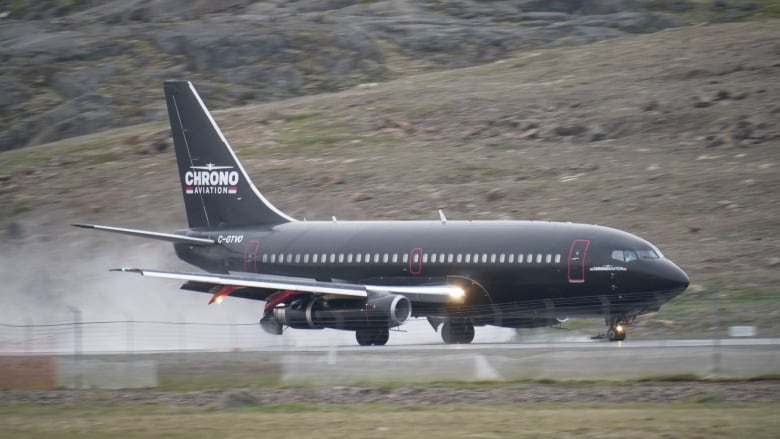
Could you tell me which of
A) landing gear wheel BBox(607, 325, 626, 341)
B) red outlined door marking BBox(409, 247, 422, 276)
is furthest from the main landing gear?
red outlined door marking BBox(409, 247, 422, 276)

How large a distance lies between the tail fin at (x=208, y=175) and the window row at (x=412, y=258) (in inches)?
105

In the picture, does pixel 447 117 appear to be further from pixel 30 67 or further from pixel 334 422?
pixel 334 422

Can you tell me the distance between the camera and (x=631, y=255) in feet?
116

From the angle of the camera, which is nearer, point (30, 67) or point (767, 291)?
point (767, 291)

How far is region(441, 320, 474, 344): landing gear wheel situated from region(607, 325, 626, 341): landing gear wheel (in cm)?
480

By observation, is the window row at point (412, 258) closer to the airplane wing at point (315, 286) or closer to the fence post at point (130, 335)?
the airplane wing at point (315, 286)

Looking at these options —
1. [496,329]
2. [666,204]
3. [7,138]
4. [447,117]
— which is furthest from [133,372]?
[7,138]

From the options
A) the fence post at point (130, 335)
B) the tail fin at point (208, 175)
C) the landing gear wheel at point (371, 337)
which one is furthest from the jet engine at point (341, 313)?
the tail fin at point (208, 175)

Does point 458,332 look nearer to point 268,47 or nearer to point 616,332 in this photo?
point 616,332

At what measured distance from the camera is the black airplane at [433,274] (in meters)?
35.6

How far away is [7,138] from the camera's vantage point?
86.9 meters

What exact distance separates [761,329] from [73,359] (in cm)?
1619

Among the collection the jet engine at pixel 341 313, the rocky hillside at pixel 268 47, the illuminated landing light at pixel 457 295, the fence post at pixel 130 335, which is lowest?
the fence post at pixel 130 335

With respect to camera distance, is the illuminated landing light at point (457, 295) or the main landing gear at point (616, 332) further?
the illuminated landing light at point (457, 295)
